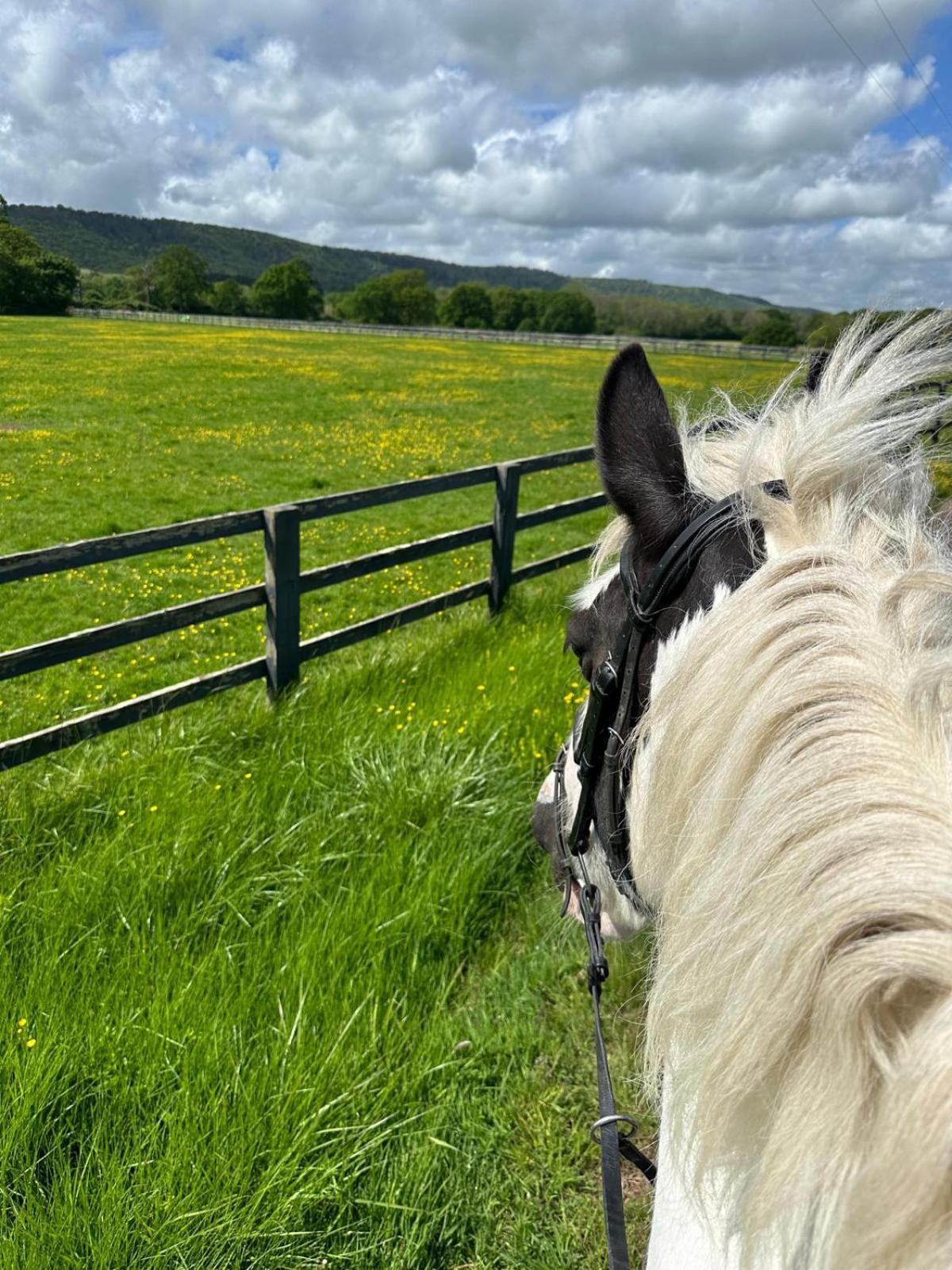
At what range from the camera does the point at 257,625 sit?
7.52 meters

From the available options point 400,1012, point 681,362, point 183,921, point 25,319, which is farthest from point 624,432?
point 681,362

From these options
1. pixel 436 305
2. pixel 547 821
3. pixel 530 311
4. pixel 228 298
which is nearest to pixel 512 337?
pixel 228 298

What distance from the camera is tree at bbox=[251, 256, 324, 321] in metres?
71.9

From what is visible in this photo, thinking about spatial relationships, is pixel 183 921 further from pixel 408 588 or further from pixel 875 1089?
pixel 408 588

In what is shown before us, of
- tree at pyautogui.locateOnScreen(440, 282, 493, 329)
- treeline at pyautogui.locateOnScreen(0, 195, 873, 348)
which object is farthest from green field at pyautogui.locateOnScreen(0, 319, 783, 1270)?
tree at pyautogui.locateOnScreen(440, 282, 493, 329)

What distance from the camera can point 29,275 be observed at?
1212 centimetres

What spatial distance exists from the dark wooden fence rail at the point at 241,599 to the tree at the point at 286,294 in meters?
71.0

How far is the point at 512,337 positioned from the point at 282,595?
65.5m

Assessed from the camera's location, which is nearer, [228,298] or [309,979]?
[309,979]

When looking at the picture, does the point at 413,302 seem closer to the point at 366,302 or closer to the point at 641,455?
the point at 366,302

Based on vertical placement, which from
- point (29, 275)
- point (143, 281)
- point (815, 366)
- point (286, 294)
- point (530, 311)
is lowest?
point (815, 366)

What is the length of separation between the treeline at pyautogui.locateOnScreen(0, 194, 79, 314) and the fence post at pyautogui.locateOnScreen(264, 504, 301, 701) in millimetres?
7072

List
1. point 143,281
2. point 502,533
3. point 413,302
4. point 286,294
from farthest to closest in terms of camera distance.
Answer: point 413,302
point 286,294
point 143,281
point 502,533

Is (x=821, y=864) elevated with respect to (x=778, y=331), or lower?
lower
